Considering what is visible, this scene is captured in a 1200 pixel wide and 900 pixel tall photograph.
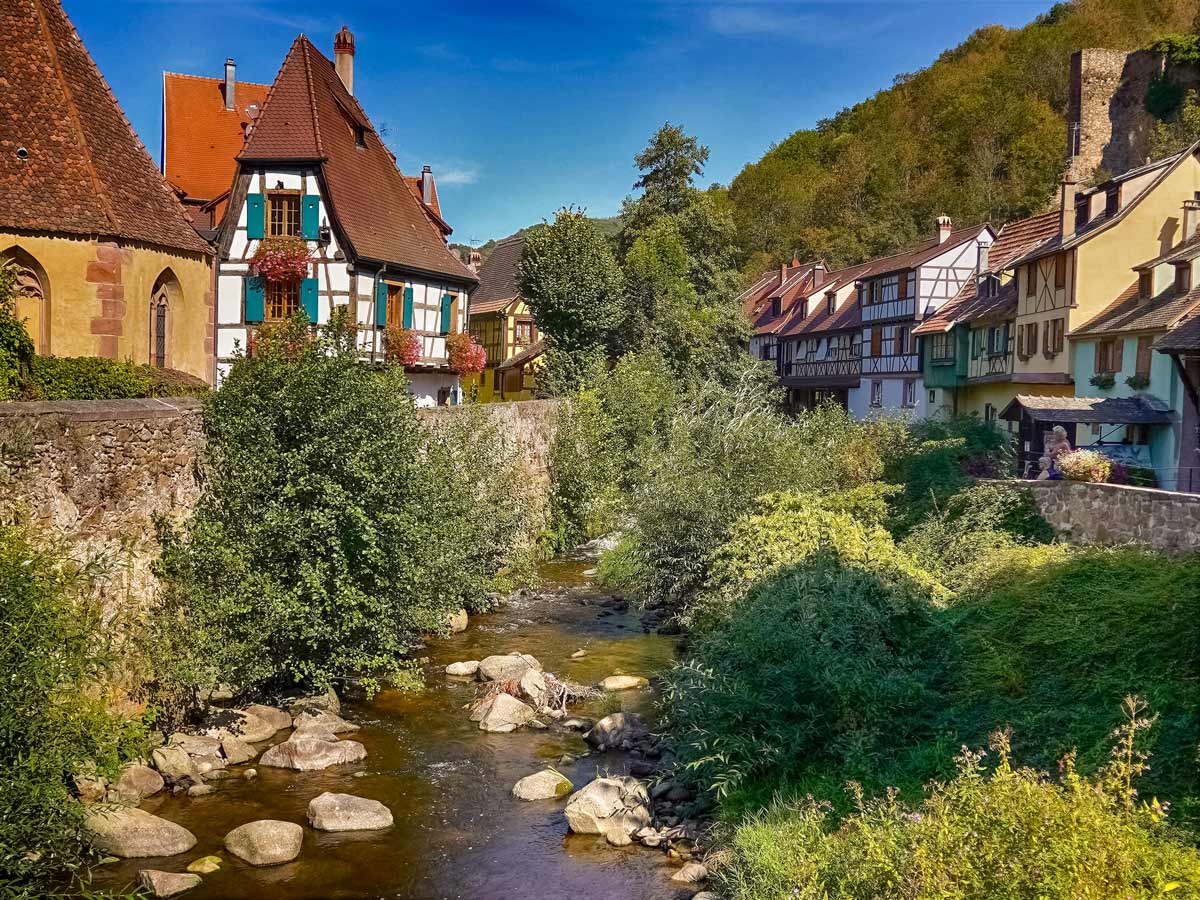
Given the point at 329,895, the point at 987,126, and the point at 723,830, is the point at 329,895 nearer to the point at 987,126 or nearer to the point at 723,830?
the point at 723,830

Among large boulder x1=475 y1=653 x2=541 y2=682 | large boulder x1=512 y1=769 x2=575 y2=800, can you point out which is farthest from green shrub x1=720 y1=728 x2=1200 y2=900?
large boulder x1=475 y1=653 x2=541 y2=682

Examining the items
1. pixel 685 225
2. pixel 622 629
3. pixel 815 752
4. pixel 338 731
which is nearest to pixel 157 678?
pixel 338 731

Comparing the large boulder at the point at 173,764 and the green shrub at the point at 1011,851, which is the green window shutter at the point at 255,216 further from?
the green shrub at the point at 1011,851

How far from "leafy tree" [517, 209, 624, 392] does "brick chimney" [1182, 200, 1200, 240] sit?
18.6m

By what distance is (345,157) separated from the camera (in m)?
30.2

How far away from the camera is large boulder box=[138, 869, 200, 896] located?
9.89m

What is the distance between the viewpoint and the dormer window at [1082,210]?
3188 cm

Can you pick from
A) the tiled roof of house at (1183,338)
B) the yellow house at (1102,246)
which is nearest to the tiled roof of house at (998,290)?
the yellow house at (1102,246)

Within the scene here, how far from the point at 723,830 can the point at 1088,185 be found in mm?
60720

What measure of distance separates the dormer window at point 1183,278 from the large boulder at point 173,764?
2518cm

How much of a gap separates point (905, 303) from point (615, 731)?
33.9 metres

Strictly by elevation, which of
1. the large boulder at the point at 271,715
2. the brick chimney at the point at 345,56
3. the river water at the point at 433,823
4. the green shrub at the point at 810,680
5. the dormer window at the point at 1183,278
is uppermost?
the brick chimney at the point at 345,56

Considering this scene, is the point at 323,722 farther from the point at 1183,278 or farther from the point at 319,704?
the point at 1183,278

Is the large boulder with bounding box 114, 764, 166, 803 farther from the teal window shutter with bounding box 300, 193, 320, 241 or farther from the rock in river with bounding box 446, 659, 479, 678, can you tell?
the teal window shutter with bounding box 300, 193, 320, 241
